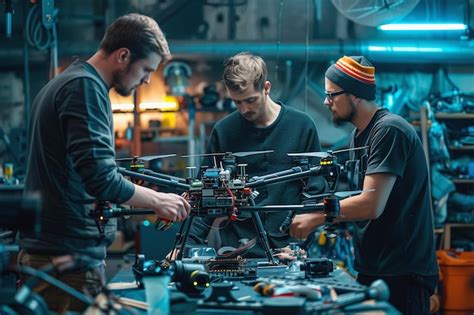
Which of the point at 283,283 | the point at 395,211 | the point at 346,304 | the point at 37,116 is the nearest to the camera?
the point at 346,304

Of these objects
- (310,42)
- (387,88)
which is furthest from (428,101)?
(310,42)

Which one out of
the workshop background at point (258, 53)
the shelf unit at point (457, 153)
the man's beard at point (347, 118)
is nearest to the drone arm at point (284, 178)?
the man's beard at point (347, 118)

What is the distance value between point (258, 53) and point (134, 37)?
4.09m

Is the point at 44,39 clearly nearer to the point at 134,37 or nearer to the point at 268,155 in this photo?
the point at 268,155

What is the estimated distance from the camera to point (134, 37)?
2.67 metres

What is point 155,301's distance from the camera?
7.04 feet

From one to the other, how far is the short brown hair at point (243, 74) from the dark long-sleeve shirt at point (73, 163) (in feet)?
3.67

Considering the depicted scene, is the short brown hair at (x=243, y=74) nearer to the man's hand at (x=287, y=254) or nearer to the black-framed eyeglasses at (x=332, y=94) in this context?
the black-framed eyeglasses at (x=332, y=94)

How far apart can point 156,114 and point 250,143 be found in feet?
15.4

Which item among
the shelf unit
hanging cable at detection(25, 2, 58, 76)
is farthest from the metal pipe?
the shelf unit

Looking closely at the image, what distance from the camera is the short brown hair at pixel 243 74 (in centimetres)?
369

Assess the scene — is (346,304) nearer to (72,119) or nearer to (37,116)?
(72,119)

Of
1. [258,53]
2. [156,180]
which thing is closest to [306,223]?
[156,180]

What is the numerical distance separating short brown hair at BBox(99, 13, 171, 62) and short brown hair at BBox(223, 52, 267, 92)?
101cm
